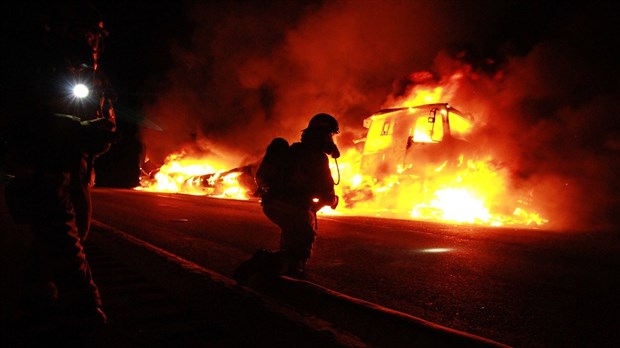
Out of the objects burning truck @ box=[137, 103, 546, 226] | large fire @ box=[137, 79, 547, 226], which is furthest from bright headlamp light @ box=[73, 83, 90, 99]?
burning truck @ box=[137, 103, 546, 226]

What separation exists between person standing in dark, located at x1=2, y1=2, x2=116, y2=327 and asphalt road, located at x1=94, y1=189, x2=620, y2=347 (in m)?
1.79

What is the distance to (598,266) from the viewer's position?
16.2ft

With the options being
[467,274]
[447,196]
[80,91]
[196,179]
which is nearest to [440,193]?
[447,196]

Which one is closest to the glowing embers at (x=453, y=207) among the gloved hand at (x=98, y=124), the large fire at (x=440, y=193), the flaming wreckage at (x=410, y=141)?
the large fire at (x=440, y=193)

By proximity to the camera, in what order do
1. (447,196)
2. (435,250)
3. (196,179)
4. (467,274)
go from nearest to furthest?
(467,274)
(435,250)
(447,196)
(196,179)

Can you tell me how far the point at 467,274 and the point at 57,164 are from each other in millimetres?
4132

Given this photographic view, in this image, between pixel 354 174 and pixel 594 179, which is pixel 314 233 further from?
pixel 354 174

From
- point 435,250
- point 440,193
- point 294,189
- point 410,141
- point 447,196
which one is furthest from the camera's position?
point 410,141

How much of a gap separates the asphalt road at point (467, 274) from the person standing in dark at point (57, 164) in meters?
1.79

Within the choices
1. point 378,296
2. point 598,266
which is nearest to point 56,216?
point 378,296

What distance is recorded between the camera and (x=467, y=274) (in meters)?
4.20

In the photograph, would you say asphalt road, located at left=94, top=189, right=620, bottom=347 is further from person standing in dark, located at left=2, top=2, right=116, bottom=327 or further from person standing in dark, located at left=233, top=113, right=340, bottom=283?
person standing in dark, located at left=2, top=2, right=116, bottom=327

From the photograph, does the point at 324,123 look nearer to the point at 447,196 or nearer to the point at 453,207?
the point at 453,207

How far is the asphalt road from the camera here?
8.95 feet
